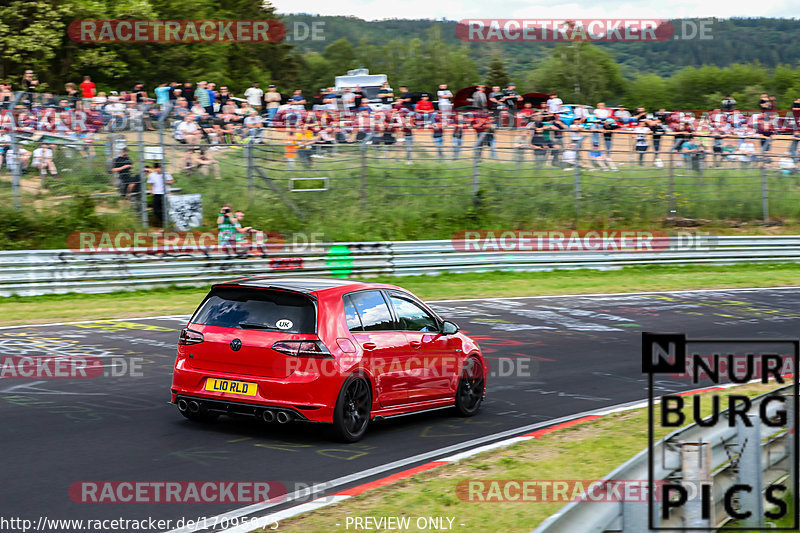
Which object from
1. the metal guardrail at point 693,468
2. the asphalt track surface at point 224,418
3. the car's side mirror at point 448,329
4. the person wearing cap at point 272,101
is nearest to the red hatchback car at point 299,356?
the asphalt track surface at point 224,418

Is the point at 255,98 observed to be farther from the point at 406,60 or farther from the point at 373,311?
the point at 406,60

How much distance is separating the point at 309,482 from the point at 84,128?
52.8 ft

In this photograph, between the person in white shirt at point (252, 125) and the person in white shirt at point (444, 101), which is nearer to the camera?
the person in white shirt at point (252, 125)

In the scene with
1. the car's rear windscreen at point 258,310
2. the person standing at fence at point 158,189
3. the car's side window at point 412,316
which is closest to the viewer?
the car's rear windscreen at point 258,310

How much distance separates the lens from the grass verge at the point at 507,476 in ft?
19.4

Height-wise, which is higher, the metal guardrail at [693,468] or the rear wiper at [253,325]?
the rear wiper at [253,325]

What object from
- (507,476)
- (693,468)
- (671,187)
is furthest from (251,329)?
(671,187)

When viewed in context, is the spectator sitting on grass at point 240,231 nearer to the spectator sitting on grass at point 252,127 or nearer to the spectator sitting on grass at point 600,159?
the spectator sitting on grass at point 252,127

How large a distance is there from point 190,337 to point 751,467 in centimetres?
517

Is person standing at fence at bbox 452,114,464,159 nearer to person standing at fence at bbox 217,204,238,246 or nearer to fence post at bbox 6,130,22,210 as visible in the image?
person standing at fence at bbox 217,204,238,246

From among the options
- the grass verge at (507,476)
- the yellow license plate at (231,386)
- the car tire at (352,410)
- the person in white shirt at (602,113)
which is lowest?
the grass verge at (507,476)

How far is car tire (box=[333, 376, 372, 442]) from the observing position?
8.03 meters

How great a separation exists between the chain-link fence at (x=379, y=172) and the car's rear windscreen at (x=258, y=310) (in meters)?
13.2

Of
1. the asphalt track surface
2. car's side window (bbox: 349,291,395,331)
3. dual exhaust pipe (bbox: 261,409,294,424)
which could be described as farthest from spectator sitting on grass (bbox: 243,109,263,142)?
dual exhaust pipe (bbox: 261,409,294,424)
